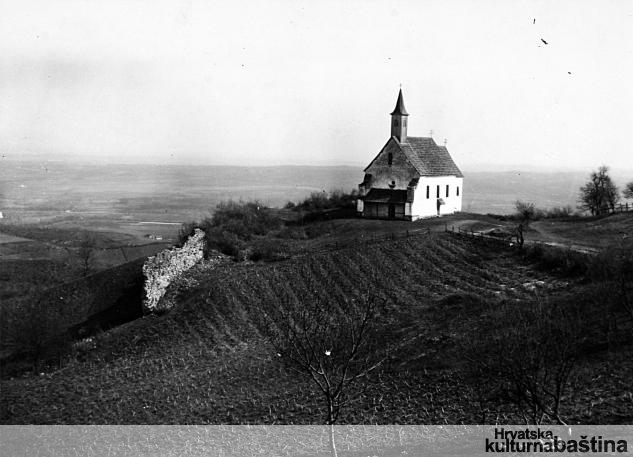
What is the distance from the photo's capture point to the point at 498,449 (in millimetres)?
14234

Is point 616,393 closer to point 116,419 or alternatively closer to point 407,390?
point 407,390

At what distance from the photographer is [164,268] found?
31.6 meters

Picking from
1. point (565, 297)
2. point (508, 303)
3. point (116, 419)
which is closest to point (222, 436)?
point (116, 419)

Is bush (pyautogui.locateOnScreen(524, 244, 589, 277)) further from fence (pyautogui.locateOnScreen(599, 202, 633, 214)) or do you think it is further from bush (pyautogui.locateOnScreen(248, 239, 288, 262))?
fence (pyautogui.locateOnScreen(599, 202, 633, 214))

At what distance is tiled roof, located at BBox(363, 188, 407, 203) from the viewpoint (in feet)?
148

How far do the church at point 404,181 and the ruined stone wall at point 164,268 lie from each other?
14997 millimetres

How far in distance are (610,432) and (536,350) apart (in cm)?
251

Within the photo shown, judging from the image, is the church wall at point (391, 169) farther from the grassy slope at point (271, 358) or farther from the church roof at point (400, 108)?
the grassy slope at point (271, 358)

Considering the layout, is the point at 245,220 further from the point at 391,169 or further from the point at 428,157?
the point at 428,157

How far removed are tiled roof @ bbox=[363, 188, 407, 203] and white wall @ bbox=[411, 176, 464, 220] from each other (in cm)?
105

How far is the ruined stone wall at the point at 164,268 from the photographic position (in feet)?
98.7

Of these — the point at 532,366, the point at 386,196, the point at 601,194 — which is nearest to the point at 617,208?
the point at 601,194

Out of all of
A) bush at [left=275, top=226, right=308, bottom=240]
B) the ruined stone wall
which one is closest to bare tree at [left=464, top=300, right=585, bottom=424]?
the ruined stone wall

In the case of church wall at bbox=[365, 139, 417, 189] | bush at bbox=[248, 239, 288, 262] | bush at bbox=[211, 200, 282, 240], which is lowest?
bush at bbox=[248, 239, 288, 262]
